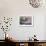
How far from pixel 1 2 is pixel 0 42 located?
72 centimetres

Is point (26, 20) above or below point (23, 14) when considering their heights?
below

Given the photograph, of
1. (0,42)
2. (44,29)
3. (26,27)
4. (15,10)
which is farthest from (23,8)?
(0,42)

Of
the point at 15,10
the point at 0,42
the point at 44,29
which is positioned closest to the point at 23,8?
the point at 15,10

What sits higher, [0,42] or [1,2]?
[1,2]

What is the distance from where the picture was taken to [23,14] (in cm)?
305

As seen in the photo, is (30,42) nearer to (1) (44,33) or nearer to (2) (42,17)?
(1) (44,33)

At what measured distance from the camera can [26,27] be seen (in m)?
2.99

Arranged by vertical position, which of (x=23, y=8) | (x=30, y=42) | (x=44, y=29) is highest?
(x=23, y=8)

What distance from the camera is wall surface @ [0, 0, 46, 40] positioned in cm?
299

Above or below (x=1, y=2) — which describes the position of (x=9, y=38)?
below

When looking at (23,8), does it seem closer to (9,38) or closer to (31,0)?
(31,0)

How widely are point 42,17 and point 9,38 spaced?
2.31 feet

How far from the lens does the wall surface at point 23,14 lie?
118 inches

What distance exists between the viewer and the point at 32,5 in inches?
121
